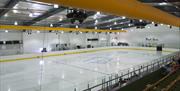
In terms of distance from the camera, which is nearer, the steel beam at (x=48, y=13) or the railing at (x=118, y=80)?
the railing at (x=118, y=80)

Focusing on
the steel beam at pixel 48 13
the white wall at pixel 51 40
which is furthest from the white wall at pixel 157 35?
the steel beam at pixel 48 13

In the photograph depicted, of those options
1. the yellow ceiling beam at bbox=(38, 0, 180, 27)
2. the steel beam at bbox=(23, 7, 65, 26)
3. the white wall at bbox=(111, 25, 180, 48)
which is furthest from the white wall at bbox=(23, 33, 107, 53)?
the yellow ceiling beam at bbox=(38, 0, 180, 27)

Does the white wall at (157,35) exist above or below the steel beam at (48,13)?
below

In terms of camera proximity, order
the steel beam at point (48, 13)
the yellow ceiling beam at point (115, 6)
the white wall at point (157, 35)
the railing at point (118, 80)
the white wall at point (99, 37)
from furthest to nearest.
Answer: the white wall at point (157, 35) → the white wall at point (99, 37) → the steel beam at point (48, 13) → the railing at point (118, 80) → the yellow ceiling beam at point (115, 6)

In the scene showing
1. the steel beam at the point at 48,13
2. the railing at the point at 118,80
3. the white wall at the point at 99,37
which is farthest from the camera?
the white wall at the point at 99,37

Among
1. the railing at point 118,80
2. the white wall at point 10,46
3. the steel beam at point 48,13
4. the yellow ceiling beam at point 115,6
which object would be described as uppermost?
the steel beam at point 48,13

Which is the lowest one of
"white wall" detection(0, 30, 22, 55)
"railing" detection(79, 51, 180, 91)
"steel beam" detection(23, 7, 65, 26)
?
"railing" detection(79, 51, 180, 91)

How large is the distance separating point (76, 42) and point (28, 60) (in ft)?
36.5

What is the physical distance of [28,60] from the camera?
15.7m

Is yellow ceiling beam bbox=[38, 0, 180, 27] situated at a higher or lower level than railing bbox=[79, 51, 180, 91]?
higher

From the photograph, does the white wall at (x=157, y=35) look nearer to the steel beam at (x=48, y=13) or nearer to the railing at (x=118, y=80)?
the railing at (x=118, y=80)

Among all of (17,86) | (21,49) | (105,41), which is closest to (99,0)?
(17,86)

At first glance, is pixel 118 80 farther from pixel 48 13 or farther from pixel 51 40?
pixel 51 40

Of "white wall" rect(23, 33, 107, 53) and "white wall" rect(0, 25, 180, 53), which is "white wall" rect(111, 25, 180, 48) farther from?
"white wall" rect(23, 33, 107, 53)
